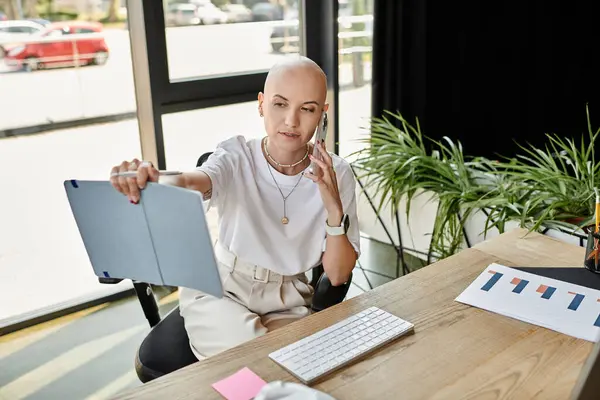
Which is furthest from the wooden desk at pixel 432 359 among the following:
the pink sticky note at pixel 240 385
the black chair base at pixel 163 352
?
the black chair base at pixel 163 352

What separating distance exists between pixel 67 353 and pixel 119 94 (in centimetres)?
124

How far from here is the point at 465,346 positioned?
1.31 m

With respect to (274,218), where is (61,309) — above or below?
below

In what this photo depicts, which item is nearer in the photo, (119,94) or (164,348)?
(164,348)

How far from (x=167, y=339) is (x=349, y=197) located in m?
0.66

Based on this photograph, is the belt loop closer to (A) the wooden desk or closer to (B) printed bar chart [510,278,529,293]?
(A) the wooden desk

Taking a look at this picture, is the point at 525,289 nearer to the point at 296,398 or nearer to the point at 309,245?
the point at 309,245

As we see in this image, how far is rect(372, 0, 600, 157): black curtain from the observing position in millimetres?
3443

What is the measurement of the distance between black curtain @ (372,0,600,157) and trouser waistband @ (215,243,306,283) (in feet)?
6.50

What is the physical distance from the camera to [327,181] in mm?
1627

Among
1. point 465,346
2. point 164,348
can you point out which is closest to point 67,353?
point 164,348

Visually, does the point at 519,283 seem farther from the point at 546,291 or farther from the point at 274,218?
the point at 274,218

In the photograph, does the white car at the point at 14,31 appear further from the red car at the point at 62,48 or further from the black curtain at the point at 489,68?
the black curtain at the point at 489,68

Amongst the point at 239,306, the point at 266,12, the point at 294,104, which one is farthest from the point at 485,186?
the point at 266,12
